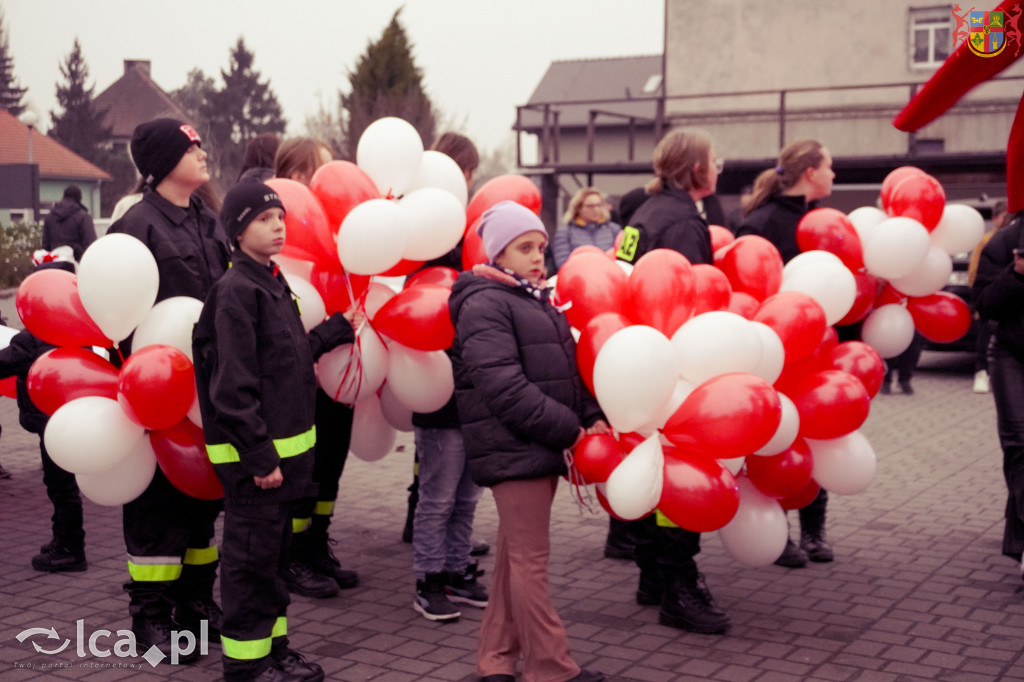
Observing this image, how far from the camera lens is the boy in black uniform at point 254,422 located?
148 inches

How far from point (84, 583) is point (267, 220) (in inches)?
93.5

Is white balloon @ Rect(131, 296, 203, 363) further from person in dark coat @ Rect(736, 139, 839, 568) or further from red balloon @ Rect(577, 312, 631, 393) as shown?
person in dark coat @ Rect(736, 139, 839, 568)

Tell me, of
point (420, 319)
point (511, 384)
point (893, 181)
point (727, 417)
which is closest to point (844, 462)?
point (727, 417)

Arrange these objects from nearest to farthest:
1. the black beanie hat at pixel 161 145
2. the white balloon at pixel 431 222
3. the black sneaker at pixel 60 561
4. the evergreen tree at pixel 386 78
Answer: the black beanie hat at pixel 161 145 < the white balloon at pixel 431 222 < the black sneaker at pixel 60 561 < the evergreen tree at pixel 386 78

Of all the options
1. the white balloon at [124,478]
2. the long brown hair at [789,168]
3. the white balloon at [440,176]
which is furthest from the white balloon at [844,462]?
the white balloon at [124,478]

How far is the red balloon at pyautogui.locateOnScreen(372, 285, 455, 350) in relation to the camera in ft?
14.6

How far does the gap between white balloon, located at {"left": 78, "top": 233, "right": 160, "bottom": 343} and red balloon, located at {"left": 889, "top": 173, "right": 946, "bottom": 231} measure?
3457mm

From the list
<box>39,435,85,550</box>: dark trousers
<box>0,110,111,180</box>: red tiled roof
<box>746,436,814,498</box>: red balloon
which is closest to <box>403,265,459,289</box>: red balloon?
<box>746,436,814,498</box>: red balloon

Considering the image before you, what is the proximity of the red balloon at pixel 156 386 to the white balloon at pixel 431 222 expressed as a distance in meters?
1.08

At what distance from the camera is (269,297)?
3902mm

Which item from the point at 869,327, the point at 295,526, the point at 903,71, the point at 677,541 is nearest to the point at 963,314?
the point at 869,327

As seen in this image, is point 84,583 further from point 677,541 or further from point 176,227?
point 677,541

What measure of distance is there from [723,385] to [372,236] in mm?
1485

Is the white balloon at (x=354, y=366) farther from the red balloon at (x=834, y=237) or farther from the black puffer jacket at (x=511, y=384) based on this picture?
the red balloon at (x=834, y=237)
